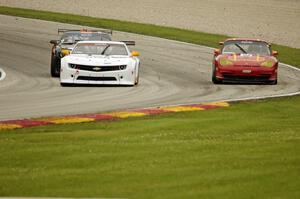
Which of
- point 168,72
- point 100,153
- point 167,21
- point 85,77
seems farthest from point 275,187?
point 167,21

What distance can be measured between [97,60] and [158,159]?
40.7 feet

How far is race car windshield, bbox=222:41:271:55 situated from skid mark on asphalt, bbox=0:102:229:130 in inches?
269

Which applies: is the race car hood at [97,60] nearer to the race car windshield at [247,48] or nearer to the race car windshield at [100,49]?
the race car windshield at [100,49]

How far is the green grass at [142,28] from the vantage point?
127 feet

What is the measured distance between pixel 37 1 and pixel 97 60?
2666cm

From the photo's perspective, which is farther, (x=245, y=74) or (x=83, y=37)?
(x=83, y=37)

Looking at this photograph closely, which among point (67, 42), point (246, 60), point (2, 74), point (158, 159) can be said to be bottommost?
point (2, 74)

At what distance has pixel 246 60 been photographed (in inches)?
1038

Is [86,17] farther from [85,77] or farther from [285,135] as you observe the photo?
[285,135]

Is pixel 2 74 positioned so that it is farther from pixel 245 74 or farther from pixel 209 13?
pixel 209 13

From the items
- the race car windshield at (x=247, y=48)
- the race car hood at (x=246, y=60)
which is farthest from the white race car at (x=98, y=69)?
the race car windshield at (x=247, y=48)

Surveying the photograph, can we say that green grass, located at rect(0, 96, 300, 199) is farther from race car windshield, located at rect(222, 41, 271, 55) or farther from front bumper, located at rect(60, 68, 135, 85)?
race car windshield, located at rect(222, 41, 271, 55)

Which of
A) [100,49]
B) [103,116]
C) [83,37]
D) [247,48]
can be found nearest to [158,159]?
[103,116]

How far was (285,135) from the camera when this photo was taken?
49.4ft
